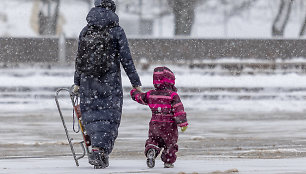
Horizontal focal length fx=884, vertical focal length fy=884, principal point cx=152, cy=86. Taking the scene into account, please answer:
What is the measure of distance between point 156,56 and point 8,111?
52.6ft

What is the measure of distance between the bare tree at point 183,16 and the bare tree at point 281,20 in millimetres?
3964

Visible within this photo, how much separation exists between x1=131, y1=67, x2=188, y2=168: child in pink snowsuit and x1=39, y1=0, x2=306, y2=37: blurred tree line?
31.5 metres

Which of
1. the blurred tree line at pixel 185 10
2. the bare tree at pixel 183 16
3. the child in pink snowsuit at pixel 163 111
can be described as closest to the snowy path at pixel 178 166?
the child in pink snowsuit at pixel 163 111

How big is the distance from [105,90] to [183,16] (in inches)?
1263

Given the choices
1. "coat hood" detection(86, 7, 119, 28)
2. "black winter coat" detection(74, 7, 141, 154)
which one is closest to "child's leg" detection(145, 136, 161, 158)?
"black winter coat" detection(74, 7, 141, 154)

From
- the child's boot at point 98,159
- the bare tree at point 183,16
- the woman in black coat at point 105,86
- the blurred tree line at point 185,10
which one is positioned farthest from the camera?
the blurred tree line at point 185,10

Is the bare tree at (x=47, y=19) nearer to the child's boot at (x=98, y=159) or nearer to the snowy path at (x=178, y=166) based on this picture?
the snowy path at (x=178, y=166)

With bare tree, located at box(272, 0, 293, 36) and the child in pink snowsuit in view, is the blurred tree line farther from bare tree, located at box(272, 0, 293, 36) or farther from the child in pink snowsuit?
the child in pink snowsuit

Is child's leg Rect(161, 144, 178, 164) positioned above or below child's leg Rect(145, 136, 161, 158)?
below

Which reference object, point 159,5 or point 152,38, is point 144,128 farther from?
point 159,5

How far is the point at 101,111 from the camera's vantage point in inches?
320

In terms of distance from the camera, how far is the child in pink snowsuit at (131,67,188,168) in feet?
26.5

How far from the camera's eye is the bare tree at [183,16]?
39688 mm

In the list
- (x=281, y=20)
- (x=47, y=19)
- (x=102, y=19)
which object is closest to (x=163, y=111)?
(x=102, y=19)
